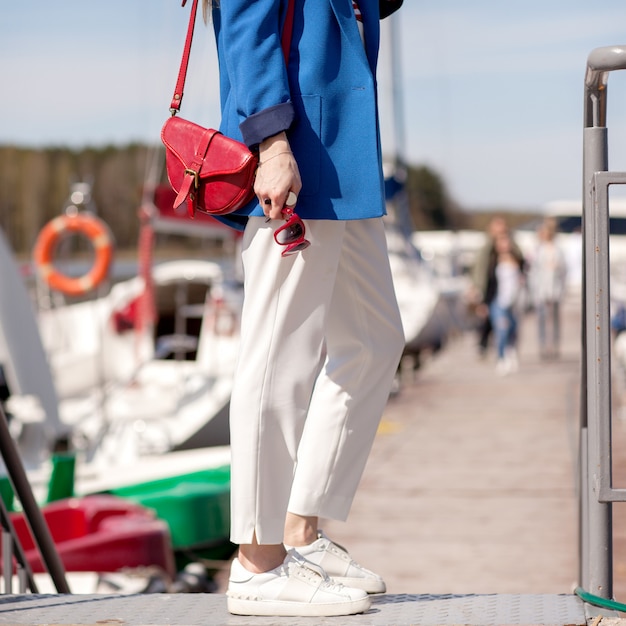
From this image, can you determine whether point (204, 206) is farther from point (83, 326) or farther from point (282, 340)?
point (83, 326)

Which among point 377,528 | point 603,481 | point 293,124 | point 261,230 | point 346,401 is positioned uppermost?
point 293,124

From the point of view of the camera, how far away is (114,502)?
7012mm

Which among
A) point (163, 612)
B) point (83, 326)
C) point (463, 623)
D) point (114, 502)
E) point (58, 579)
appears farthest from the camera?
point (83, 326)

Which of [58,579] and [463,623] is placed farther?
[58,579]

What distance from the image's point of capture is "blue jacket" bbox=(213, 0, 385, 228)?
235 centimetres

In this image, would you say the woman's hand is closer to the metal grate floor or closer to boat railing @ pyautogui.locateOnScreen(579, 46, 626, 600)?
boat railing @ pyautogui.locateOnScreen(579, 46, 626, 600)

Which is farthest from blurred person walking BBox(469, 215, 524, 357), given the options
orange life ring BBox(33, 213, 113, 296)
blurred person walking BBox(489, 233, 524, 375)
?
orange life ring BBox(33, 213, 113, 296)

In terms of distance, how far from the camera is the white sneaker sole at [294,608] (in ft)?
8.08

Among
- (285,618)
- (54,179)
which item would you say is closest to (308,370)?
(285,618)

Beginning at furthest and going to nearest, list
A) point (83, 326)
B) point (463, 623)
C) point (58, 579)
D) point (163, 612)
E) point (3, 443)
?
point (83, 326), point (58, 579), point (3, 443), point (163, 612), point (463, 623)

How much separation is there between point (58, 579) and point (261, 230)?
133 cm

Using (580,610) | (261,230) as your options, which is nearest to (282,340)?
(261,230)

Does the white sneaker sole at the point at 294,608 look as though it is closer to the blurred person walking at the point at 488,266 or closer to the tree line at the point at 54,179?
the blurred person walking at the point at 488,266

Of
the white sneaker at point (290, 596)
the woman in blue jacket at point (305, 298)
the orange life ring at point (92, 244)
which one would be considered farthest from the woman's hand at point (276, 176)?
the orange life ring at point (92, 244)
